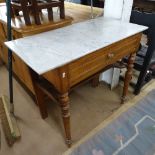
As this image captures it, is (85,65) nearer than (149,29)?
Yes

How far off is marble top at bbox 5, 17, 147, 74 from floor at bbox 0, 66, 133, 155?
746mm

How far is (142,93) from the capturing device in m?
1.74

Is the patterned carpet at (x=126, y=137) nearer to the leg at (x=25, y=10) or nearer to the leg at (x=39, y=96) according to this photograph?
the leg at (x=39, y=96)

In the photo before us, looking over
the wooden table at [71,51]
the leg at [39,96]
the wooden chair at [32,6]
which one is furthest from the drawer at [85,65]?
the wooden chair at [32,6]

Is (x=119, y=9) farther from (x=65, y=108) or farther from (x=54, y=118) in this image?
(x=54, y=118)

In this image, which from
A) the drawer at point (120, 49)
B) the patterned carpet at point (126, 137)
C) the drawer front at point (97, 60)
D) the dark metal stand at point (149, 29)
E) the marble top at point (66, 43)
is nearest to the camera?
the marble top at point (66, 43)

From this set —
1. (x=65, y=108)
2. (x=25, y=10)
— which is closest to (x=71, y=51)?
(x=65, y=108)

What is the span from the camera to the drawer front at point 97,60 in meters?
0.92

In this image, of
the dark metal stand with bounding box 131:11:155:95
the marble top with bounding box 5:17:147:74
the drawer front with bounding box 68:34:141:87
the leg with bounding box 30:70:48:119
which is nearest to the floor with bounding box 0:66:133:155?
the leg with bounding box 30:70:48:119

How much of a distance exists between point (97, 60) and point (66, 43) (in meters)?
0.21

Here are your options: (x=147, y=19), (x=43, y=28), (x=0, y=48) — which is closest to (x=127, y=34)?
(x=147, y=19)

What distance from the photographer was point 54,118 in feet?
4.93

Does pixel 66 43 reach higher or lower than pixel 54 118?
higher

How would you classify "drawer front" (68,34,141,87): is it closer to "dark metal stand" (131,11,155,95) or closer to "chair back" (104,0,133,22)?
"dark metal stand" (131,11,155,95)
